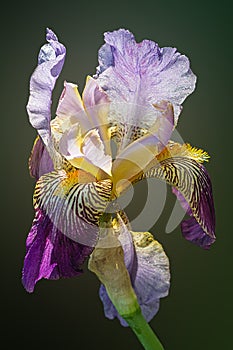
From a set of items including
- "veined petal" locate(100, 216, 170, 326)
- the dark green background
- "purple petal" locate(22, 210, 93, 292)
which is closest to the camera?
"purple petal" locate(22, 210, 93, 292)

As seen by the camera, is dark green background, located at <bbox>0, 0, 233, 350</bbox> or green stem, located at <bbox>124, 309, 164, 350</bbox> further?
dark green background, located at <bbox>0, 0, 233, 350</bbox>

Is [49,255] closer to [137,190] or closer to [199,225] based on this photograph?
[199,225]

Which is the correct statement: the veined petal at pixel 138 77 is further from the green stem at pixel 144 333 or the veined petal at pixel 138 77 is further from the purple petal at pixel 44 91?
the green stem at pixel 144 333

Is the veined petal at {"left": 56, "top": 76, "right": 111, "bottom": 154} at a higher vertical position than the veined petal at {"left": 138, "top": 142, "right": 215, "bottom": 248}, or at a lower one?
higher

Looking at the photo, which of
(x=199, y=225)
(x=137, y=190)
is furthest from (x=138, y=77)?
(x=137, y=190)

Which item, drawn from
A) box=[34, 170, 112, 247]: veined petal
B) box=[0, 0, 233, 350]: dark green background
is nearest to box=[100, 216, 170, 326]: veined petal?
box=[34, 170, 112, 247]: veined petal

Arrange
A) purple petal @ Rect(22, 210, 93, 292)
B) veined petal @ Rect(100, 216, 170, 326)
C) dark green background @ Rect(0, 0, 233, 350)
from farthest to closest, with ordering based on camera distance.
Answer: dark green background @ Rect(0, 0, 233, 350) < veined petal @ Rect(100, 216, 170, 326) < purple petal @ Rect(22, 210, 93, 292)

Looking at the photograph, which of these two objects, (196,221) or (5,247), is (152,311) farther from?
(5,247)

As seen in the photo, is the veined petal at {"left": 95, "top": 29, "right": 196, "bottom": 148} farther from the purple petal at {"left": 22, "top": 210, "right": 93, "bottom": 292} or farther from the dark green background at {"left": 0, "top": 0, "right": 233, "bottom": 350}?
the dark green background at {"left": 0, "top": 0, "right": 233, "bottom": 350}

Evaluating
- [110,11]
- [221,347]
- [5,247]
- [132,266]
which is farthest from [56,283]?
[132,266]
